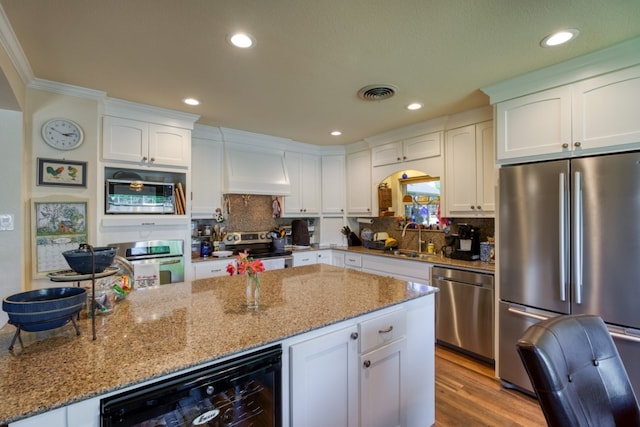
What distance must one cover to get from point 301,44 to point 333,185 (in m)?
2.79

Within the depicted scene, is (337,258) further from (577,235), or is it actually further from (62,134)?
(62,134)

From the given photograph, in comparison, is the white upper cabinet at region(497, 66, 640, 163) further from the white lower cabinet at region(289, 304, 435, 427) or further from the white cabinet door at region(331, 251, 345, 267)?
the white cabinet door at region(331, 251, 345, 267)

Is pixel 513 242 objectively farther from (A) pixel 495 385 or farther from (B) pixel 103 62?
(B) pixel 103 62

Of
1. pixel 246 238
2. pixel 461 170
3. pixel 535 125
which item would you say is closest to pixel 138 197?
pixel 246 238

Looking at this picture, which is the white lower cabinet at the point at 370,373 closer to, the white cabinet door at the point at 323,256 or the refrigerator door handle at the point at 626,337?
the refrigerator door handle at the point at 626,337

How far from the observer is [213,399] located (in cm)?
104

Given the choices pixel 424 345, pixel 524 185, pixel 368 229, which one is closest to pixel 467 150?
pixel 524 185

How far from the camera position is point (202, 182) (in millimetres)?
3443

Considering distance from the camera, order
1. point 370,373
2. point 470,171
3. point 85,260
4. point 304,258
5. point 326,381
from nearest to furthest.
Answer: point 85,260 → point 326,381 → point 370,373 → point 470,171 → point 304,258

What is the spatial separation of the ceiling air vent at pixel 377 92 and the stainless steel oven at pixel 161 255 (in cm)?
233

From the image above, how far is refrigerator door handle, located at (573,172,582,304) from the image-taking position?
6.22 feet

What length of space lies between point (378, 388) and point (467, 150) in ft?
8.16

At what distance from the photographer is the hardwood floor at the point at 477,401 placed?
6.30 ft

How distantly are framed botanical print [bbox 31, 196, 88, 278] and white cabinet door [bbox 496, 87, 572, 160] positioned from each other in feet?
11.8
